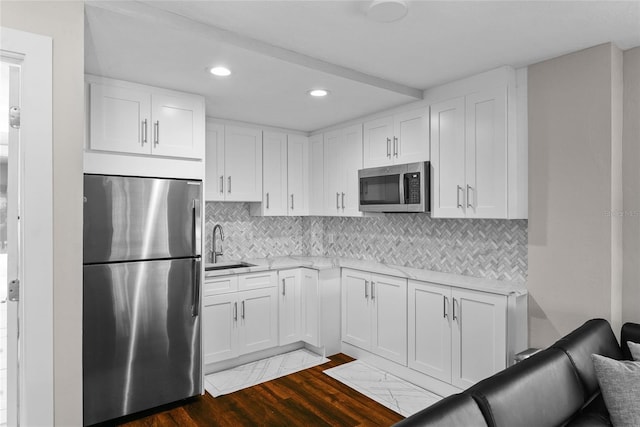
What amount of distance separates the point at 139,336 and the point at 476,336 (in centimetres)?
235

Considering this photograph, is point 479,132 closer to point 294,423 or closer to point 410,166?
point 410,166

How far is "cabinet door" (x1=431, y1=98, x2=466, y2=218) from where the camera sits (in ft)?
9.98

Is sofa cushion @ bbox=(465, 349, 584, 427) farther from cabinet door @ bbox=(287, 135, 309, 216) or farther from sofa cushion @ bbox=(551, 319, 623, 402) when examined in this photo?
cabinet door @ bbox=(287, 135, 309, 216)

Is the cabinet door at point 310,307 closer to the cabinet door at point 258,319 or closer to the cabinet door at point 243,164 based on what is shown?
the cabinet door at point 258,319

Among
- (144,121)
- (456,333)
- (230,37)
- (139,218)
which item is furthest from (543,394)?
(144,121)

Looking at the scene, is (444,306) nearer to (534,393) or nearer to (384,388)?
(384,388)

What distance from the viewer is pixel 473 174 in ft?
9.71

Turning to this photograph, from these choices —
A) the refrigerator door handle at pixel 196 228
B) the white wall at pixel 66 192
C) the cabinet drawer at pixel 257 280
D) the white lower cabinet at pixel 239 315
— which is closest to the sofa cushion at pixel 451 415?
the white wall at pixel 66 192

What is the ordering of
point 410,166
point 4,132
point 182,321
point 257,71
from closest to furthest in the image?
1. point 4,132
2. point 257,71
3. point 182,321
4. point 410,166

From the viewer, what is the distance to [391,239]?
13.3ft

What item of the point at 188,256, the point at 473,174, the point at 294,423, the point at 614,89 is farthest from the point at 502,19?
the point at 294,423

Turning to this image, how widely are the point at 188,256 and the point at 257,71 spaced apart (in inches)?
55.4

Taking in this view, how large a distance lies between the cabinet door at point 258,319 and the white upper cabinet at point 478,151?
5.67 ft

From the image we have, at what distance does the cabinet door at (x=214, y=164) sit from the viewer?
12.4 ft
